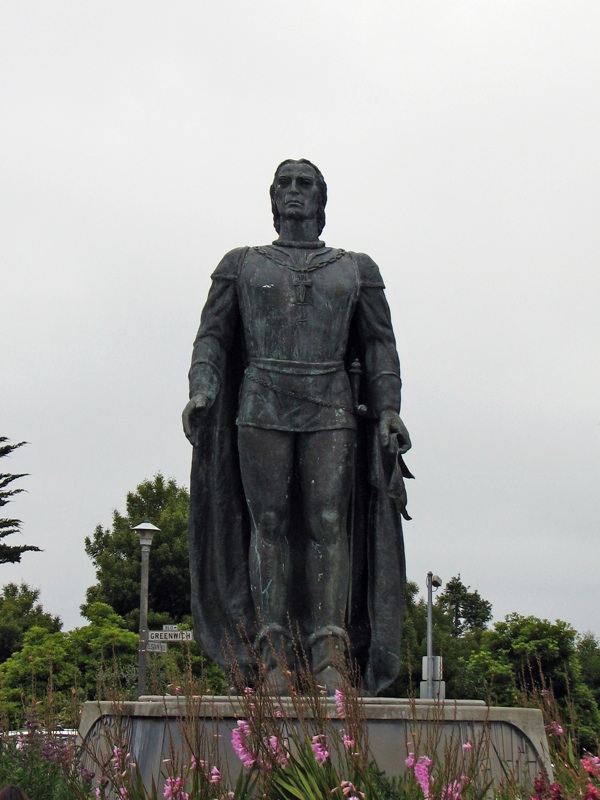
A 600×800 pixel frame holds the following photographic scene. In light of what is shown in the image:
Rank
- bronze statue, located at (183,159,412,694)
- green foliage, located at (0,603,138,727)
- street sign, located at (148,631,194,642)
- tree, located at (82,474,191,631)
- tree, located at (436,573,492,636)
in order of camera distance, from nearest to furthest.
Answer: bronze statue, located at (183,159,412,694), street sign, located at (148,631,194,642), green foliage, located at (0,603,138,727), tree, located at (82,474,191,631), tree, located at (436,573,492,636)

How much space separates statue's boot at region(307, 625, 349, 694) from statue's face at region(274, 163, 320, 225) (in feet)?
8.42

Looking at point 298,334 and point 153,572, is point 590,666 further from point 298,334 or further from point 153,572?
point 298,334

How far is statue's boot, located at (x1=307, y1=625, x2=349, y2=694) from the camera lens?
22.1ft

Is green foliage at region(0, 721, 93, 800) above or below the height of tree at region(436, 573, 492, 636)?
below

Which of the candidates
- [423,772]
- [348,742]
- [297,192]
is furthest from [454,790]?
[297,192]

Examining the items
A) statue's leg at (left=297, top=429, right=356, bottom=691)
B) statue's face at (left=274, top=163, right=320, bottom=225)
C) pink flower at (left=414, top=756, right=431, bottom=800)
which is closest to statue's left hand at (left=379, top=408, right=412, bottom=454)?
statue's leg at (left=297, top=429, right=356, bottom=691)


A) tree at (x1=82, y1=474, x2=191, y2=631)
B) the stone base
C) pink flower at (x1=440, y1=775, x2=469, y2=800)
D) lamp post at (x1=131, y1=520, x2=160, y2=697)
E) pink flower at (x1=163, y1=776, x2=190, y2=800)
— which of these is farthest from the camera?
tree at (x1=82, y1=474, x2=191, y2=631)

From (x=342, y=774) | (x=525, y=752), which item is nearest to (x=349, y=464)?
(x=525, y=752)

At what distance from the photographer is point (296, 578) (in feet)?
24.4

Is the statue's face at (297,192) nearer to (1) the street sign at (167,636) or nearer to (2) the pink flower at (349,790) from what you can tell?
(2) the pink flower at (349,790)

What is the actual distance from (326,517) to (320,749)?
2.35 metres

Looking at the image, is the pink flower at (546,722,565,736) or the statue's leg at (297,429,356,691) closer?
the pink flower at (546,722,565,736)

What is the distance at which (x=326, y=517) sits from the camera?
7.28 metres

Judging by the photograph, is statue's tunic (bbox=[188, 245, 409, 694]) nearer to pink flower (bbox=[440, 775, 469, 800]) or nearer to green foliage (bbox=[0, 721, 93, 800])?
green foliage (bbox=[0, 721, 93, 800])
